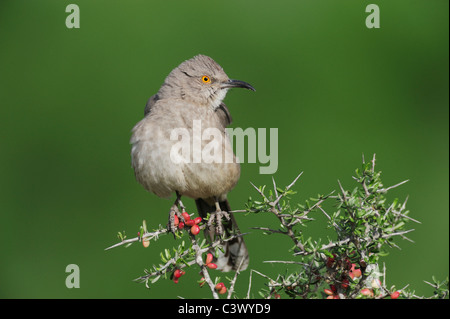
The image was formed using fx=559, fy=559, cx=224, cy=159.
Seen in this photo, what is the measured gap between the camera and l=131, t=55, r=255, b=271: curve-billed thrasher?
3.49m

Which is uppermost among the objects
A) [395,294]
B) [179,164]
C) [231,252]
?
[179,164]

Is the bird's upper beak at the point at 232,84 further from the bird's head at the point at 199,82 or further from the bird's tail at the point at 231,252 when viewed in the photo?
the bird's tail at the point at 231,252

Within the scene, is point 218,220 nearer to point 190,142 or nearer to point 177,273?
point 190,142

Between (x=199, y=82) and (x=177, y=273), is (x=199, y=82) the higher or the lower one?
the higher one

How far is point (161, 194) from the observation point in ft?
11.9

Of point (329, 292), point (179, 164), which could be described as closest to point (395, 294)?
point (329, 292)

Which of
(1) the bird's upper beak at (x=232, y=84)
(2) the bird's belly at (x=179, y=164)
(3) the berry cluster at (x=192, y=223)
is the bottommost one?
(3) the berry cluster at (x=192, y=223)

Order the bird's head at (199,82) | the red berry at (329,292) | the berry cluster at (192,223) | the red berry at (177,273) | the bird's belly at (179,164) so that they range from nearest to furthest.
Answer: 1. the red berry at (329,292)
2. the red berry at (177,273)
3. the berry cluster at (192,223)
4. the bird's belly at (179,164)
5. the bird's head at (199,82)

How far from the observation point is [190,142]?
3521 millimetres

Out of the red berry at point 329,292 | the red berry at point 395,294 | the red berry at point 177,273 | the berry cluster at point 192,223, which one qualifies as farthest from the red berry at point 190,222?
the red berry at point 395,294

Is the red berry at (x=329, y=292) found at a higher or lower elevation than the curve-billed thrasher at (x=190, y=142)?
lower

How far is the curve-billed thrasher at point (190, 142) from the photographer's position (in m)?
3.49
